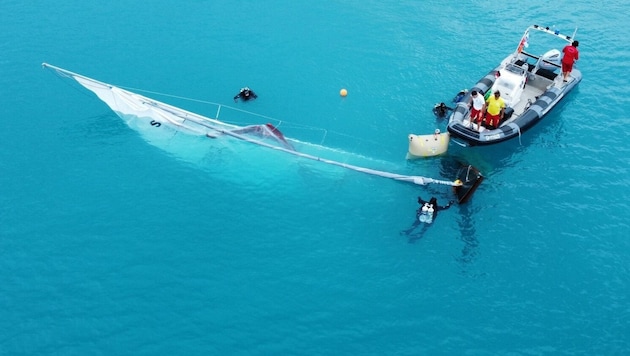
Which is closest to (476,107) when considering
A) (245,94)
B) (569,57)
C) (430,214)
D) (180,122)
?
(430,214)

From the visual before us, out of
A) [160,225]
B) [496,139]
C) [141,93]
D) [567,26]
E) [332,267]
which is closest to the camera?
[332,267]

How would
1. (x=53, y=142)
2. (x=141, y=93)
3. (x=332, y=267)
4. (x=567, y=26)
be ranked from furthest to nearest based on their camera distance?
(x=567, y=26)
(x=141, y=93)
(x=53, y=142)
(x=332, y=267)

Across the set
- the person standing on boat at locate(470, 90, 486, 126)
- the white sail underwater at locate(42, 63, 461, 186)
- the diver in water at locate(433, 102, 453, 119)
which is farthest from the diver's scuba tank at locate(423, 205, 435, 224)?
the diver in water at locate(433, 102, 453, 119)

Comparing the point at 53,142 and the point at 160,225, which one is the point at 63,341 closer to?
the point at 160,225

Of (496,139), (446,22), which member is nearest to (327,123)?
(496,139)

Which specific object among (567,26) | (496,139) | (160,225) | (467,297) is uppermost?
(567,26)

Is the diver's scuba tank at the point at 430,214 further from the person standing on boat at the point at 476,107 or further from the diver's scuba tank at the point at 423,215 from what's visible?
the person standing on boat at the point at 476,107

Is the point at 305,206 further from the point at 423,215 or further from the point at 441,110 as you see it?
the point at 441,110
